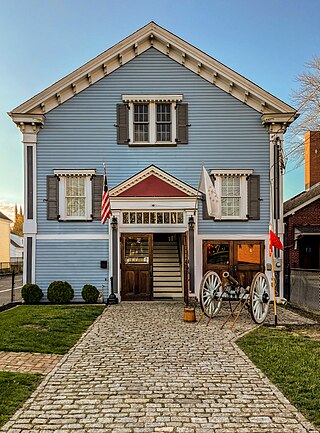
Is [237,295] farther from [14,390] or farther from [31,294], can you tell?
[31,294]

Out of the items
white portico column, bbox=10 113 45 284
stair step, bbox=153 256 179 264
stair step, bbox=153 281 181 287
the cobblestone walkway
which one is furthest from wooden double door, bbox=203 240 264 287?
the cobblestone walkway

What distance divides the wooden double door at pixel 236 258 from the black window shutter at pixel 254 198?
101cm

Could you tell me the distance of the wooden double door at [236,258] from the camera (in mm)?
15086

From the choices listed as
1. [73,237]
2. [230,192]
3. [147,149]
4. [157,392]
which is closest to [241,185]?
[230,192]

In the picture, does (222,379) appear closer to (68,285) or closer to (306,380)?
(306,380)

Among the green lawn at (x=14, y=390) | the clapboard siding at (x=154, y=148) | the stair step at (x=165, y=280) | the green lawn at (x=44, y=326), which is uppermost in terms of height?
the clapboard siding at (x=154, y=148)

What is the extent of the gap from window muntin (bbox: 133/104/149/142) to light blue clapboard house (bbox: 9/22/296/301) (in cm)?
4

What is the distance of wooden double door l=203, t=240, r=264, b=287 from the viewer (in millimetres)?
15086

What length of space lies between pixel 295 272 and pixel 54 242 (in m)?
9.09

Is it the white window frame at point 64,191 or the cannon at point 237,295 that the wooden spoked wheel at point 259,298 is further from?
the white window frame at point 64,191

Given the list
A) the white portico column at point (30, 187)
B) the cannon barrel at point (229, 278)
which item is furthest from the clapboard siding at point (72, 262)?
the cannon barrel at point (229, 278)

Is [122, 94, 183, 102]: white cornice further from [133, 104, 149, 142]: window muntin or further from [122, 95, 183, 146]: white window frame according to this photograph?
[133, 104, 149, 142]: window muntin

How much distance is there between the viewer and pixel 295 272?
15.2 metres

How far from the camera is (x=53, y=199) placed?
15.0 metres
